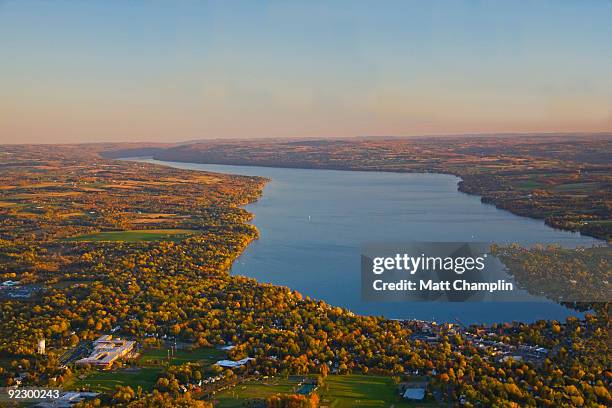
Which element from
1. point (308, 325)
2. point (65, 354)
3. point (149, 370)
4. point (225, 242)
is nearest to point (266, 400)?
point (149, 370)

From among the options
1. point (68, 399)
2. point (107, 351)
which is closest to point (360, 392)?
point (68, 399)

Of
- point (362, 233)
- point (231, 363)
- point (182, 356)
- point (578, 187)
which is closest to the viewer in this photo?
point (231, 363)

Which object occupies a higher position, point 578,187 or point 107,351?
point 578,187

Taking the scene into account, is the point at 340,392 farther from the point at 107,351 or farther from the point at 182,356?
the point at 107,351

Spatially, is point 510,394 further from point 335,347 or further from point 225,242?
point 225,242

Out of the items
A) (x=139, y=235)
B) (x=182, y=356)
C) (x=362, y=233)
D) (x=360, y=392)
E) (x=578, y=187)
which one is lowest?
(x=360, y=392)

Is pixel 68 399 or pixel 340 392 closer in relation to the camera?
pixel 68 399
